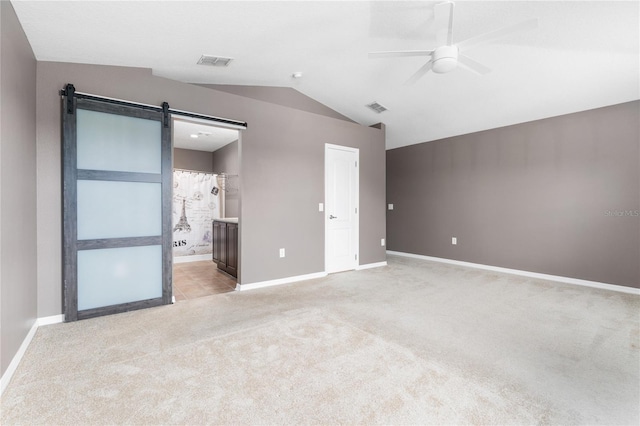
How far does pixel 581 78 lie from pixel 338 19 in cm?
324

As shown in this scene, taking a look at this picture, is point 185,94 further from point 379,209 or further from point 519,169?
point 519,169

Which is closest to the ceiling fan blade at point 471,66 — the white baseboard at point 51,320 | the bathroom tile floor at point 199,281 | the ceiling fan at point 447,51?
the ceiling fan at point 447,51

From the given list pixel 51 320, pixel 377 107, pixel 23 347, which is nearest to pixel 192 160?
pixel 377 107

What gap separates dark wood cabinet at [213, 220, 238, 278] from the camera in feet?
15.1

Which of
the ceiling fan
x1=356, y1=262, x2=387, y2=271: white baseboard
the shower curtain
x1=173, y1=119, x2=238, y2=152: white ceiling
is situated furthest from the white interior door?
the shower curtain

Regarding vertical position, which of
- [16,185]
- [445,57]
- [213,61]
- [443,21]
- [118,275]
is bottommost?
[118,275]

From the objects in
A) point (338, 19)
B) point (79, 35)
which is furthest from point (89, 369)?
point (338, 19)

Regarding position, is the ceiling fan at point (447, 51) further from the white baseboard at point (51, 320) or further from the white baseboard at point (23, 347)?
the white baseboard at point (51, 320)

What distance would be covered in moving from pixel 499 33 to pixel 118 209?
153 inches

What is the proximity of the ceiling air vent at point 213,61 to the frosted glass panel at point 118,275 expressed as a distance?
2.14 m

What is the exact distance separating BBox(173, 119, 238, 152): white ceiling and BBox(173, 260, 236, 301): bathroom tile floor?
241 cm

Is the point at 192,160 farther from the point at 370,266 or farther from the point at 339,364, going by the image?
the point at 339,364

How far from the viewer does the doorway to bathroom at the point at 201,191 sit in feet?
19.8

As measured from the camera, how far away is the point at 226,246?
4.97 metres
